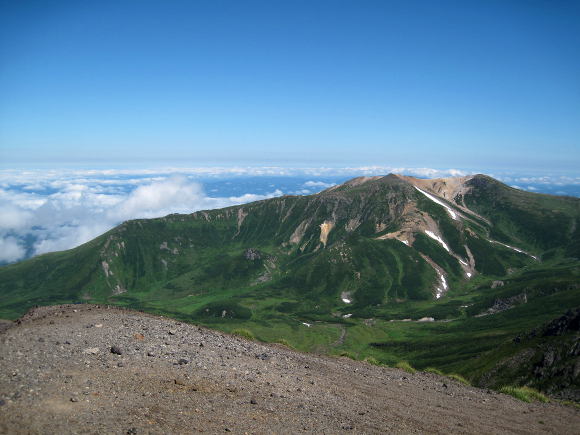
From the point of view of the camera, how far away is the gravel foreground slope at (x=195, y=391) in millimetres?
Result: 13828

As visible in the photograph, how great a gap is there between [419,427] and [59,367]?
20003 mm

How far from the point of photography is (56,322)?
23.3 m

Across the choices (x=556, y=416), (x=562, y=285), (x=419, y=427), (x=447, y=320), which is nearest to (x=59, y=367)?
(x=419, y=427)

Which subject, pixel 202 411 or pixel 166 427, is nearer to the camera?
pixel 166 427

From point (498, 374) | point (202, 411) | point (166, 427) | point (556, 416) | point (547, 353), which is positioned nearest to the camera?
point (166, 427)

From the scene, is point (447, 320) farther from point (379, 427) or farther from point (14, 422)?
point (14, 422)

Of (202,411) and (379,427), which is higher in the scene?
(202,411)

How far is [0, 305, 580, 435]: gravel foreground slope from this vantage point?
45.4ft

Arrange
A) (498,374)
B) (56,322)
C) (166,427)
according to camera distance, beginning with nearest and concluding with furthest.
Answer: (166,427), (56,322), (498,374)

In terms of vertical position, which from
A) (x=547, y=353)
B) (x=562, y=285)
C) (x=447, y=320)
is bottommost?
(x=447, y=320)

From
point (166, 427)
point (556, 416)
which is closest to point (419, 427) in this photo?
point (166, 427)

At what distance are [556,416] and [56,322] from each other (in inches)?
1548

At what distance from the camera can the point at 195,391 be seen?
16766 mm

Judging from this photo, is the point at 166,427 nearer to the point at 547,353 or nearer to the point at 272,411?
the point at 272,411
